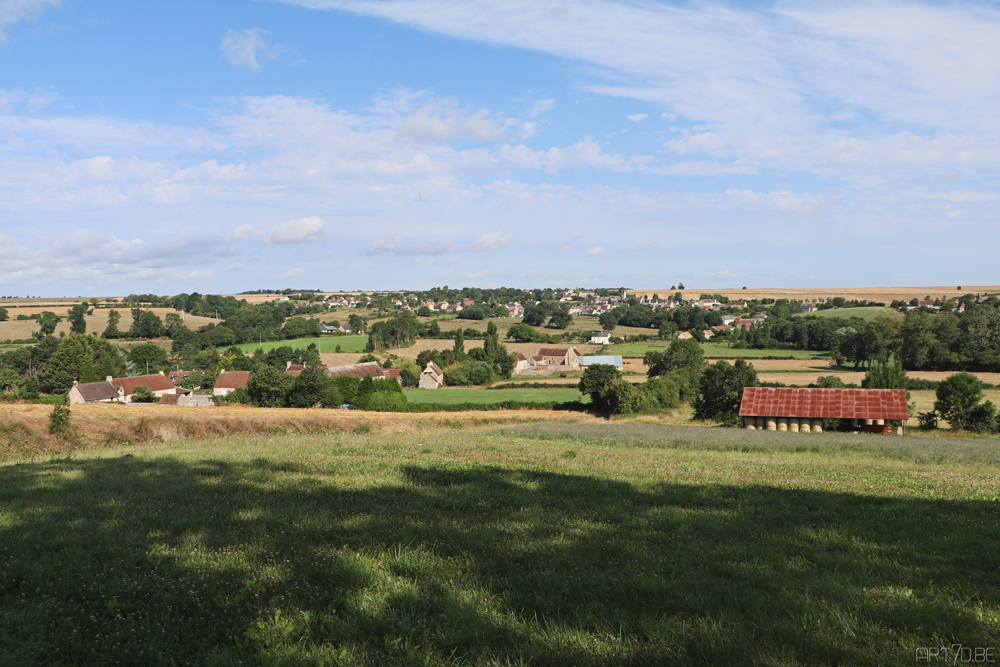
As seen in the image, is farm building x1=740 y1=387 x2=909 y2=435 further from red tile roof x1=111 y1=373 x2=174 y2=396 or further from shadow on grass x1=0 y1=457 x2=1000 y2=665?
red tile roof x1=111 y1=373 x2=174 y2=396

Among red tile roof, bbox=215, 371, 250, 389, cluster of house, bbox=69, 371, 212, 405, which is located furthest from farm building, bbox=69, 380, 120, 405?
red tile roof, bbox=215, 371, 250, 389

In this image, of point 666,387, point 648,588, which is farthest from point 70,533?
point 666,387

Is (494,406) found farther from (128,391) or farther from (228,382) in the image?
(128,391)

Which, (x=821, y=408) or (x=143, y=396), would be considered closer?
(x=821, y=408)

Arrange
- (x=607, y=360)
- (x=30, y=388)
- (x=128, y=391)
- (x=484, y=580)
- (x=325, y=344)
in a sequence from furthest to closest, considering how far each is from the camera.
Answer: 1. (x=325, y=344)
2. (x=607, y=360)
3. (x=128, y=391)
4. (x=30, y=388)
5. (x=484, y=580)

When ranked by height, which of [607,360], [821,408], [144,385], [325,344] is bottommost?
[144,385]

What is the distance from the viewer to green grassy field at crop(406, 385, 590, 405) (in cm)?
7575

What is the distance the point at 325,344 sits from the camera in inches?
5546

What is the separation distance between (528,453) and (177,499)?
33.6ft

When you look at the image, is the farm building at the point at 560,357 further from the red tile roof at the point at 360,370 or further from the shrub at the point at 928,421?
the shrub at the point at 928,421

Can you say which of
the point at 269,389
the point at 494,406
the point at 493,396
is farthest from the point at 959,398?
the point at 269,389

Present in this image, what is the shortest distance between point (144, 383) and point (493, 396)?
173ft

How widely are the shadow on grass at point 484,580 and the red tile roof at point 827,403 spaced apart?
1378 inches

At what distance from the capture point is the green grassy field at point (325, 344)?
132375mm
